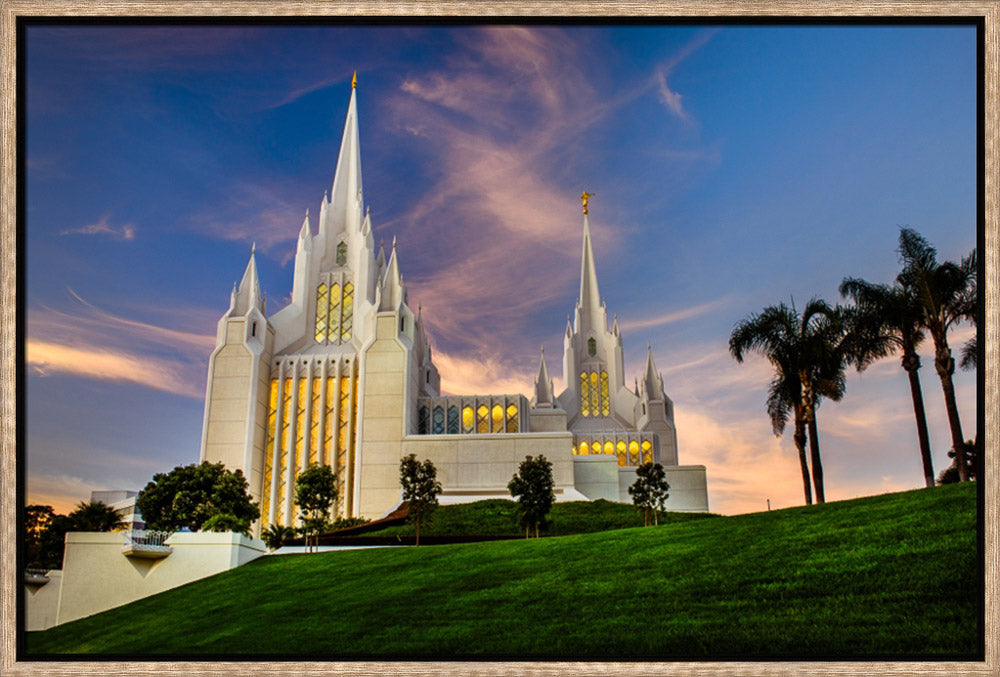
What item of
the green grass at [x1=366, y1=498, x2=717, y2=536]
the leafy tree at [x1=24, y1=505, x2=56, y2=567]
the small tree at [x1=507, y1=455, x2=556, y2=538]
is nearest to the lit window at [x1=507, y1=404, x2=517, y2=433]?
the green grass at [x1=366, y1=498, x2=717, y2=536]

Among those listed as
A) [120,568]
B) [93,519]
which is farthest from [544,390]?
[120,568]

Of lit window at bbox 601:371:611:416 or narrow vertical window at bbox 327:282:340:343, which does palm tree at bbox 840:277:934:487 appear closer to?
narrow vertical window at bbox 327:282:340:343

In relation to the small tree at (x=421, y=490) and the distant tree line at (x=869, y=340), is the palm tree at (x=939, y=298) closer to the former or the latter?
the distant tree line at (x=869, y=340)

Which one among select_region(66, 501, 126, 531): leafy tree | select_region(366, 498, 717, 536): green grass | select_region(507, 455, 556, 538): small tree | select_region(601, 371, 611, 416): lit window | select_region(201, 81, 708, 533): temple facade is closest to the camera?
select_region(66, 501, 126, 531): leafy tree

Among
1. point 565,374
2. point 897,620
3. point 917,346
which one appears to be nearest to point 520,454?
point 565,374

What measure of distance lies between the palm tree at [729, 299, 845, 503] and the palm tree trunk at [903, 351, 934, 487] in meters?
2.11

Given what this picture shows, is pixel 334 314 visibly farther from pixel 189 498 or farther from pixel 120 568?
pixel 120 568

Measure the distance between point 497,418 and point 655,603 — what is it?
1443 inches

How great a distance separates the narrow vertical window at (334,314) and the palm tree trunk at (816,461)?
35.5 m

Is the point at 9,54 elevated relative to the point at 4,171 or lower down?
elevated

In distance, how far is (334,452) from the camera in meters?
42.8

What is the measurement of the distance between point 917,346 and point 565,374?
145ft

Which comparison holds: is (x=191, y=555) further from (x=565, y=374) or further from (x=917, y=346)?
(x=565, y=374)

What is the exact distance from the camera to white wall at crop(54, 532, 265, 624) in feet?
48.4
